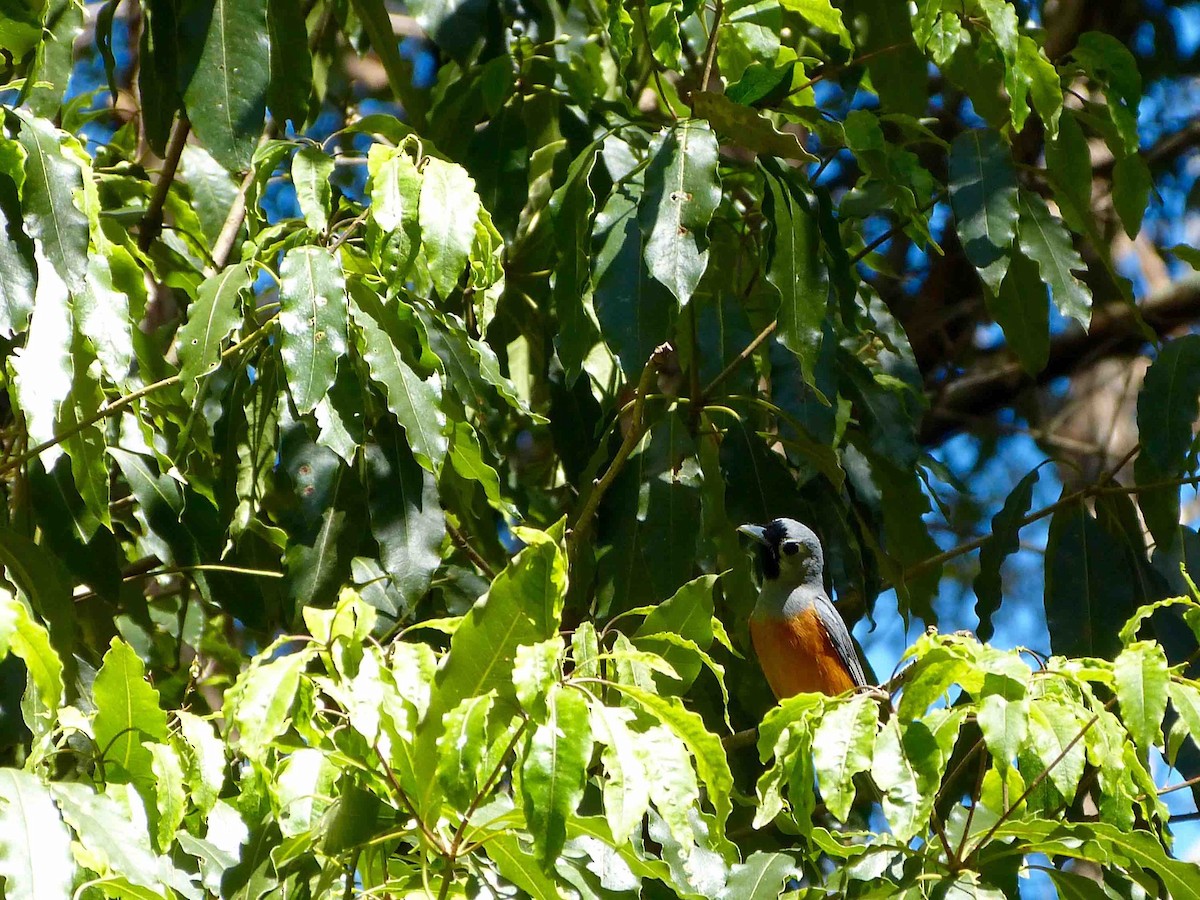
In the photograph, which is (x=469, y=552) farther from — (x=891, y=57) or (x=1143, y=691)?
(x=1143, y=691)

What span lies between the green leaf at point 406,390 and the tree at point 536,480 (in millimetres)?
13

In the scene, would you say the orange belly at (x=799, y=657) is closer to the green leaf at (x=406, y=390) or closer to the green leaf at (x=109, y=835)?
the green leaf at (x=406, y=390)

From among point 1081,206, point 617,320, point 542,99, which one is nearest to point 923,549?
point 1081,206

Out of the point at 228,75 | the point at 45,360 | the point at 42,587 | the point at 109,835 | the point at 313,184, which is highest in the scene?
the point at 228,75

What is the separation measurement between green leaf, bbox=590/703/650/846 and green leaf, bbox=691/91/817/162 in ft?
4.64

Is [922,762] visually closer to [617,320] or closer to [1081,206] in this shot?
[617,320]

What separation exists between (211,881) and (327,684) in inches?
20.9

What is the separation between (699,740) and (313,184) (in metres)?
1.43

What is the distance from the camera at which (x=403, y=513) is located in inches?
120

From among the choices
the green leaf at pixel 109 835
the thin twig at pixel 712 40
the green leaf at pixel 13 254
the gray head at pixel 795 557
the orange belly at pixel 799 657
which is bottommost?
the orange belly at pixel 799 657

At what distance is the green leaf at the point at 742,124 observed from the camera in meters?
2.87

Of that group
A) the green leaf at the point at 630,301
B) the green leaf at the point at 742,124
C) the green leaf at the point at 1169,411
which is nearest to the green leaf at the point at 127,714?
the green leaf at the point at 630,301

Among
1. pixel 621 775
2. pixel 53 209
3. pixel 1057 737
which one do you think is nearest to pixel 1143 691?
pixel 1057 737

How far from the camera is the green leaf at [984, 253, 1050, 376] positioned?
11.3ft
